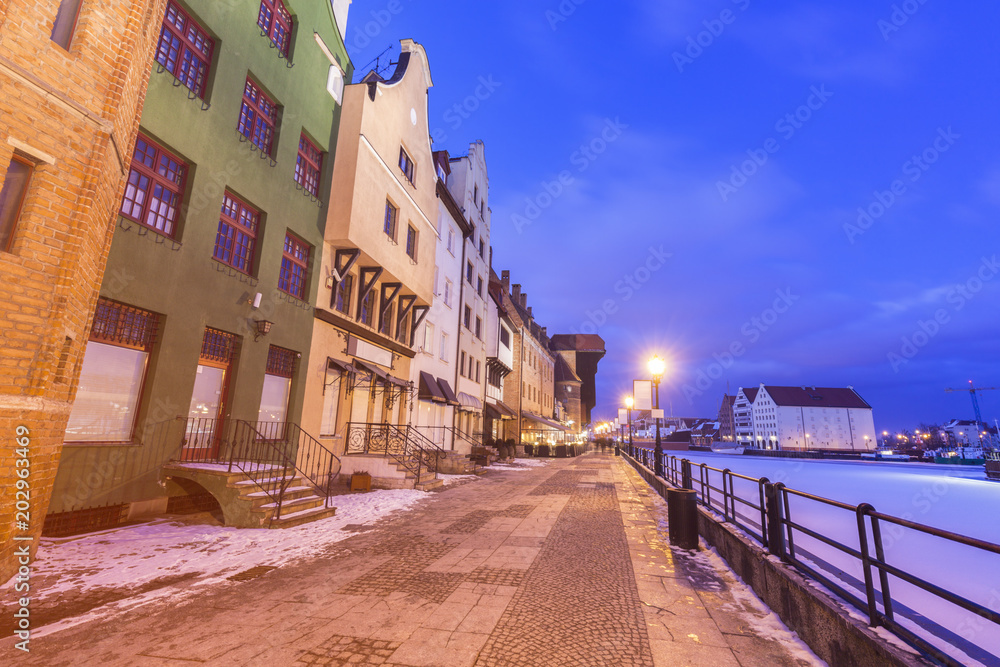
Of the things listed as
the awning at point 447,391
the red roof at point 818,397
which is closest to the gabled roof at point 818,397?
the red roof at point 818,397

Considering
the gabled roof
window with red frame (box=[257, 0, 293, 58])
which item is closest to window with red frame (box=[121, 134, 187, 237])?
window with red frame (box=[257, 0, 293, 58])

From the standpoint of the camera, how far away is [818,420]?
3907 inches

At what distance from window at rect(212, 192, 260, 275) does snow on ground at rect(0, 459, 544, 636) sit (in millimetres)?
5642

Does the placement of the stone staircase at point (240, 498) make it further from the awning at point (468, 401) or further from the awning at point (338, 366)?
the awning at point (468, 401)

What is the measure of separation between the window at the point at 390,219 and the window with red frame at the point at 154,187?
7.74 metres

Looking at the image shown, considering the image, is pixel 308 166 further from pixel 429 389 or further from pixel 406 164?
pixel 429 389

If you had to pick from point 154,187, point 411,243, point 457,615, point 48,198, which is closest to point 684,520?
point 457,615

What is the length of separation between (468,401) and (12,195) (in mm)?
21907

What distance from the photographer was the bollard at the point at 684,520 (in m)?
7.52

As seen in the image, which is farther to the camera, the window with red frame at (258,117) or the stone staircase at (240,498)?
the window with red frame at (258,117)

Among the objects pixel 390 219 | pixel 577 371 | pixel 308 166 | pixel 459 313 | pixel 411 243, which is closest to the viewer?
pixel 308 166

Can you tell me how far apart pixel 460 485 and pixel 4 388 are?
1209cm

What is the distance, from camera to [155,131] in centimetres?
828

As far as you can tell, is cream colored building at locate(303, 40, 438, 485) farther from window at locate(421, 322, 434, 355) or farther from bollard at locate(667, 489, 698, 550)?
bollard at locate(667, 489, 698, 550)
